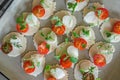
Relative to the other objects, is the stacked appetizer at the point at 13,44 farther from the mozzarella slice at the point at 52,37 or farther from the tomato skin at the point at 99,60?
the tomato skin at the point at 99,60

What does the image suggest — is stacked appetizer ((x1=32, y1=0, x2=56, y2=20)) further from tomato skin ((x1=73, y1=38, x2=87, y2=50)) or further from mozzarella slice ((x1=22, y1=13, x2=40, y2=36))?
tomato skin ((x1=73, y1=38, x2=87, y2=50))

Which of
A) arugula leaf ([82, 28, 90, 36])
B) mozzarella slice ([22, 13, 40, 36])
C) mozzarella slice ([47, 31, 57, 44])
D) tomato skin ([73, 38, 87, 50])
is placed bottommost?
tomato skin ([73, 38, 87, 50])

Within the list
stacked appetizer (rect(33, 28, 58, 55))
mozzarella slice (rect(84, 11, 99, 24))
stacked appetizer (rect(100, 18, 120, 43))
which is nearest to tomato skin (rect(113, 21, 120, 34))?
stacked appetizer (rect(100, 18, 120, 43))

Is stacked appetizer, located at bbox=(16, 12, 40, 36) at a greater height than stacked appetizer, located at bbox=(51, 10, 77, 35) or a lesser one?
greater

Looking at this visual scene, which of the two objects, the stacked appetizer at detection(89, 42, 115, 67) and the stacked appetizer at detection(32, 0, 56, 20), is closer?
the stacked appetizer at detection(89, 42, 115, 67)

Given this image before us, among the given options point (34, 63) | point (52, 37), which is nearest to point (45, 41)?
point (52, 37)

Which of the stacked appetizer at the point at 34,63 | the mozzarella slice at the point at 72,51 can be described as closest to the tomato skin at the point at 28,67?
the stacked appetizer at the point at 34,63

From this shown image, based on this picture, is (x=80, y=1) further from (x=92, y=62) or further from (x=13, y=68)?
(x=13, y=68)
